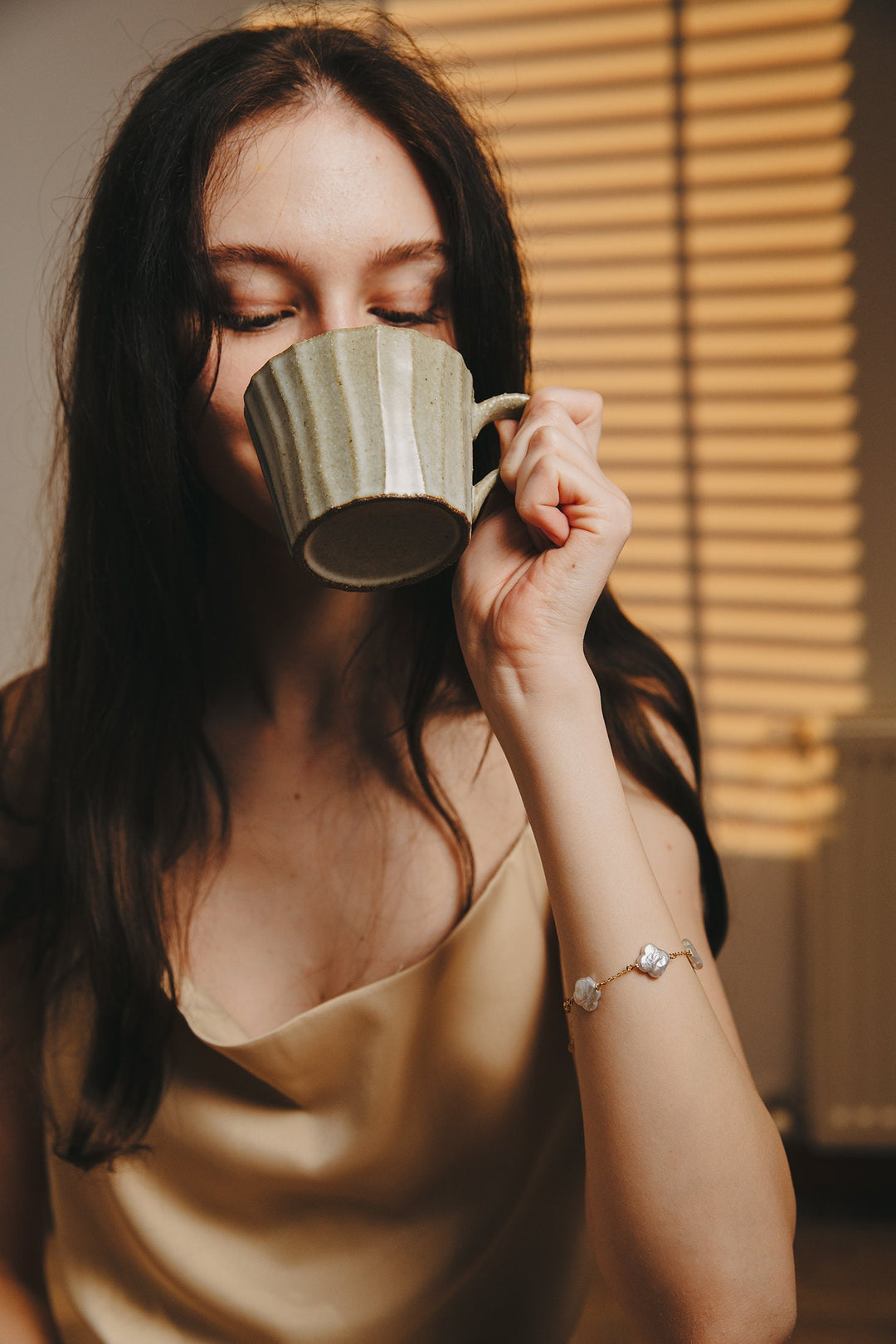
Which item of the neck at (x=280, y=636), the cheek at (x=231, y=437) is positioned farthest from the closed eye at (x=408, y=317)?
the neck at (x=280, y=636)

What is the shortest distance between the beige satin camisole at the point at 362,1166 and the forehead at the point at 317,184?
517 mm

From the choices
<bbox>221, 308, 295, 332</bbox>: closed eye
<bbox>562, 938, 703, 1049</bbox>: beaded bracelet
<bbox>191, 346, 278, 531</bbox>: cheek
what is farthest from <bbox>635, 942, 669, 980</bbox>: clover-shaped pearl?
<bbox>221, 308, 295, 332</bbox>: closed eye

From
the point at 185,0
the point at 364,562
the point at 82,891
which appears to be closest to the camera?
the point at 364,562

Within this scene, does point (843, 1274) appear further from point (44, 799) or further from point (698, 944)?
point (44, 799)

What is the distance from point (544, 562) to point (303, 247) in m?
0.28

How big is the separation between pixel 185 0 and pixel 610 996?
6.33 feet

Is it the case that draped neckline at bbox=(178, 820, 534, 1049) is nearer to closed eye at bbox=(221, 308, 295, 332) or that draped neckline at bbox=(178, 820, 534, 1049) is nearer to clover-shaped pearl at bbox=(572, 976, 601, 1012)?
clover-shaped pearl at bbox=(572, 976, 601, 1012)

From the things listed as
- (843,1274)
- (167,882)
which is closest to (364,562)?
(167,882)

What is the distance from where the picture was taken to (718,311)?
7.03 feet

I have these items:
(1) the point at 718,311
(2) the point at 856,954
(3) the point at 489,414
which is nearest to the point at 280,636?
(3) the point at 489,414

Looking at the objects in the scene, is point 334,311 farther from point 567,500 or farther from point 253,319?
point 567,500

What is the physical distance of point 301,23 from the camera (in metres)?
0.92

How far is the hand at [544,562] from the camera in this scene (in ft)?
2.43

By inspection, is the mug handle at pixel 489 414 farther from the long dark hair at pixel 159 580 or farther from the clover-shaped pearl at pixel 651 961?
the clover-shaped pearl at pixel 651 961
